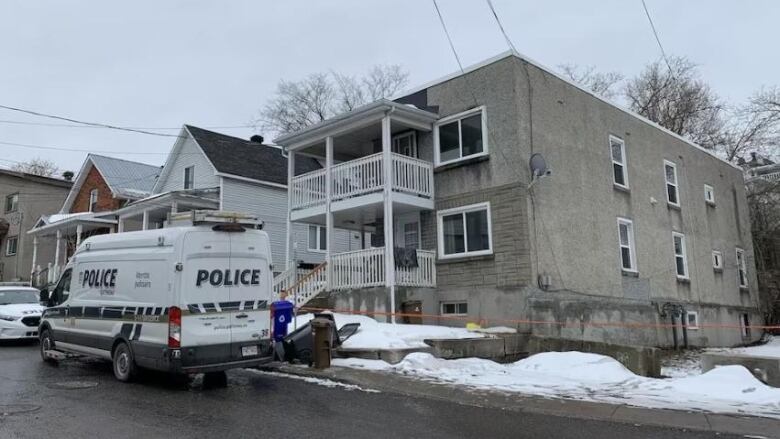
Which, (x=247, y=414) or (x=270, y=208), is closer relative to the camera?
(x=247, y=414)

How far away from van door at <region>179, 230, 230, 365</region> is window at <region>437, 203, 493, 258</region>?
8.17m

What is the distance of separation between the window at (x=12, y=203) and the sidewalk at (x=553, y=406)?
125 ft

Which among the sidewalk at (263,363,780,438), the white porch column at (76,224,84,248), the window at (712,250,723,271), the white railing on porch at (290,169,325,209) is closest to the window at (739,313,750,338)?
the window at (712,250,723,271)

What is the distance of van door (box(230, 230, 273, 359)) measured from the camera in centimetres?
975

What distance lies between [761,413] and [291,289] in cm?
1220

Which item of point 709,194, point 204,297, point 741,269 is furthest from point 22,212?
point 741,269

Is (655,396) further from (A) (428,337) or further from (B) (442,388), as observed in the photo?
(A) (428,337)

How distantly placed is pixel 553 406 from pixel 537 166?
333 inches

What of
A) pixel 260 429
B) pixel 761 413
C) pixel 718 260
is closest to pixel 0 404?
pixel 260 429

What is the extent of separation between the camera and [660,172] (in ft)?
70.8

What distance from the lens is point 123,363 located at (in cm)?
991

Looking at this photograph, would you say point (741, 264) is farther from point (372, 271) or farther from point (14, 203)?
point (14, 203)

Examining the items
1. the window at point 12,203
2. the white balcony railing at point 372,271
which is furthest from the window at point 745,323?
the window at point 12,203

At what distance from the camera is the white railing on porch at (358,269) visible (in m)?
16.3
